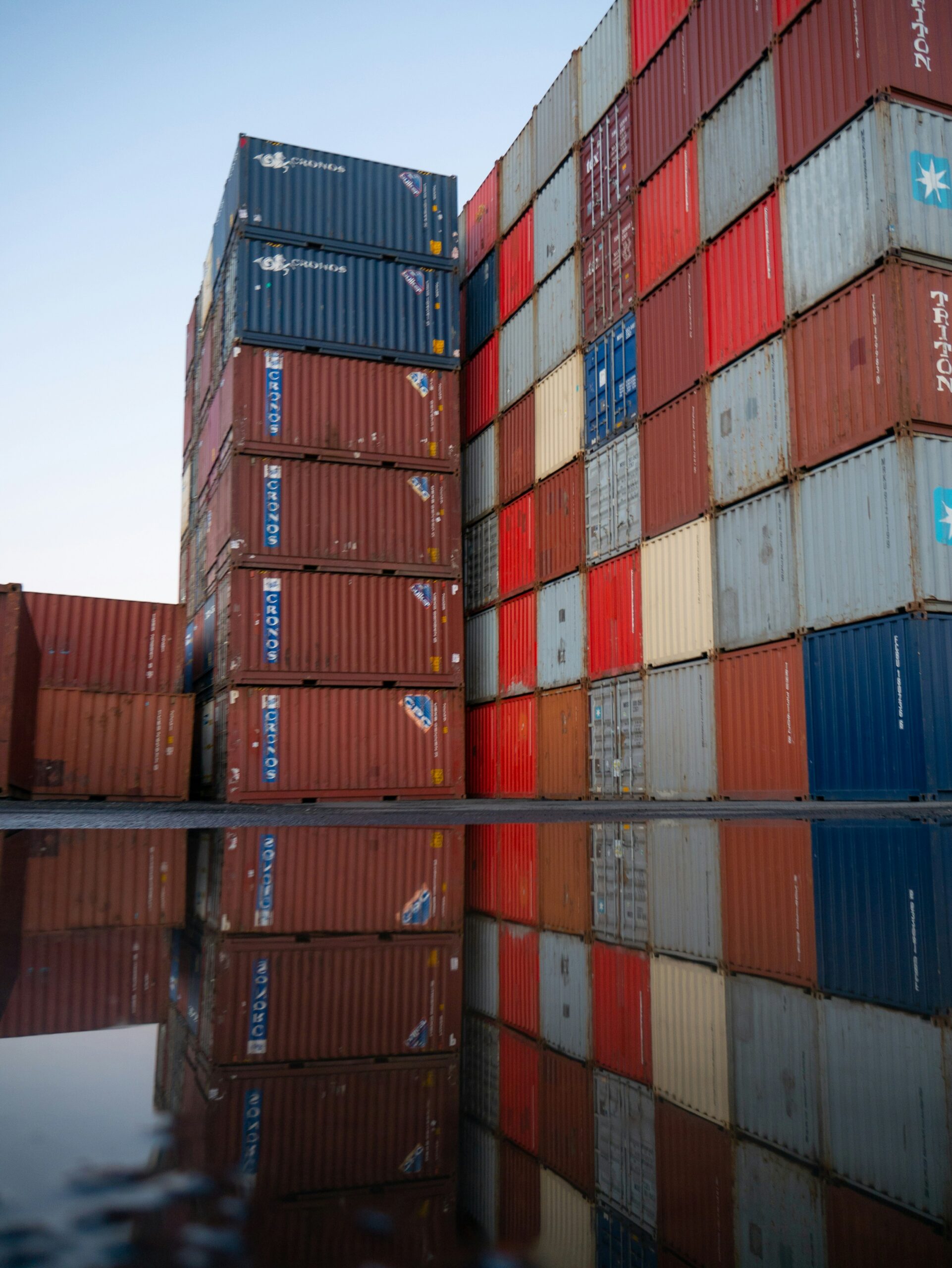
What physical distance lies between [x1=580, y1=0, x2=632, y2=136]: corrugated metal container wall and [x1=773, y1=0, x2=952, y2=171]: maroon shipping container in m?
5.37

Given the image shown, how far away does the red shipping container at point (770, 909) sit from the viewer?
269 centimetres

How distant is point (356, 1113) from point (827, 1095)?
2.34 ft

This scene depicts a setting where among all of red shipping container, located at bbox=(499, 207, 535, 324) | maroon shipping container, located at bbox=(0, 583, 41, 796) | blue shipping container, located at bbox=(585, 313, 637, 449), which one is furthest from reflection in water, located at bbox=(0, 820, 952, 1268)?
red shipping container, located at bbox=(499, 207, 535, 324)

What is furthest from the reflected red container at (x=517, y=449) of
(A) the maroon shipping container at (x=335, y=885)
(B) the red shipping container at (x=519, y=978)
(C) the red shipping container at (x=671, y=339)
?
(B) the red shipping container at (x=519, y=978)

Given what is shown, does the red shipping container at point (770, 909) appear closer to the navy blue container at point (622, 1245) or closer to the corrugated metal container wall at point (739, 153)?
the navy blue container at point (622, 1245)

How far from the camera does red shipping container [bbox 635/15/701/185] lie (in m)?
17.7

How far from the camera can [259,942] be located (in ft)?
9.98

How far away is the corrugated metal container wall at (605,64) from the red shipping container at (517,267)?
2.82m

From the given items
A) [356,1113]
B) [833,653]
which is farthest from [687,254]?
[356,1113]

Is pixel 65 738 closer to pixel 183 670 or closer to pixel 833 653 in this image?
pixel 183 670

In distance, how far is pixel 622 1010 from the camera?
2.24 metres

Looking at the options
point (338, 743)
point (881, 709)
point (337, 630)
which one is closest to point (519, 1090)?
point (881, 709)

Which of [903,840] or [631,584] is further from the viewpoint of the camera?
[631,584]

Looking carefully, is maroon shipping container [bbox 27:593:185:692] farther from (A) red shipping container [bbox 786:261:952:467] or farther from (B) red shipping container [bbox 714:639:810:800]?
(A) red shipping container [bbox 786:261:952:467]
